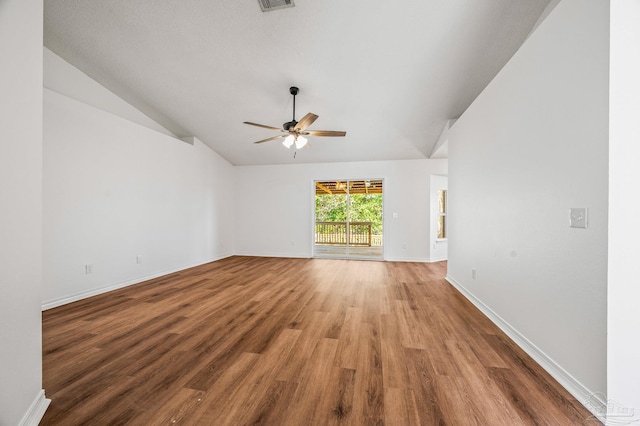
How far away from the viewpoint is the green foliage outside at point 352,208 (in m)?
6.68

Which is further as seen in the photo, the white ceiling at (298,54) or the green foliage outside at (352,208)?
the green foliage outside at (352,208)

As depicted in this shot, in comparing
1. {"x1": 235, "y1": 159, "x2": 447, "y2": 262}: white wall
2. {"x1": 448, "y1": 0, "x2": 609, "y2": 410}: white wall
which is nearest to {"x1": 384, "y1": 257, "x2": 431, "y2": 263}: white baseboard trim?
{"x1": 235, "y1": 159, "x2": 447, "y2": 262}: white wall

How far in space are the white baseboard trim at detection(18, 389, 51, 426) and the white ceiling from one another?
3434mm

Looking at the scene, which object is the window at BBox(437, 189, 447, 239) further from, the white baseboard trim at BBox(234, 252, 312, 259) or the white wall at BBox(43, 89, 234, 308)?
the white wall at BBox(43, 89, 234, 308)

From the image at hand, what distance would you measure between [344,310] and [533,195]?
2062 mm

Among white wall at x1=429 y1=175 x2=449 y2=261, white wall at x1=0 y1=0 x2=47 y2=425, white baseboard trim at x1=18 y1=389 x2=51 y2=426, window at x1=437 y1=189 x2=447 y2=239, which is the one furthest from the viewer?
window at x1=437 y1=189 x2=447 y2=239

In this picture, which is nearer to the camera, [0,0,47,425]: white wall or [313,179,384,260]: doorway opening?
[0,0,47,425]: white wall

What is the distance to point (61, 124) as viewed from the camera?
9.73 ft

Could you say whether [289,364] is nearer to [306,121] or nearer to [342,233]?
[306,121]

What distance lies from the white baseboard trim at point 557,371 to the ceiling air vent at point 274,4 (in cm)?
371

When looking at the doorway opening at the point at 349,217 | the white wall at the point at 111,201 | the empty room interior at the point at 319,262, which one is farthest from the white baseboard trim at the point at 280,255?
the white wall at the point at 111,201

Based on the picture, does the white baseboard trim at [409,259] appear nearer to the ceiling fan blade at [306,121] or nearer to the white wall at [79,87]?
the ceiling fan blade at [306,121]

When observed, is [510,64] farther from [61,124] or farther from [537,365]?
[61,124]

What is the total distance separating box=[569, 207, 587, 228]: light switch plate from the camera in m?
1.44
